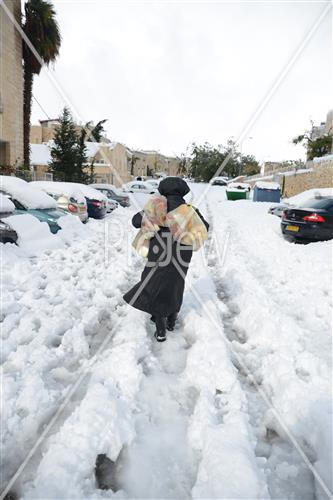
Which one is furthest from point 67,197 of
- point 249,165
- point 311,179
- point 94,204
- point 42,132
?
point 249,165

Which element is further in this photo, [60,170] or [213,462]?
[60,170]

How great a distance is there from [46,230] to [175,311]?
5037 mm

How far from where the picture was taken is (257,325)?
4180 mm

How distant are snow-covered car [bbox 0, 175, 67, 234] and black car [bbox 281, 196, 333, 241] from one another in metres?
6.40

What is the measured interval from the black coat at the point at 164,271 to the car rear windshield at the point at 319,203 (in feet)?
21.6

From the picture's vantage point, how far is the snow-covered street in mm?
2057

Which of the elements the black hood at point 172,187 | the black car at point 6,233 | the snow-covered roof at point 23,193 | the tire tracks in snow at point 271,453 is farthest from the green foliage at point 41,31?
the tire tracks in snow at point 271,453

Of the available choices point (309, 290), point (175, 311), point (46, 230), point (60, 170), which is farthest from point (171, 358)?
point (60, 170)

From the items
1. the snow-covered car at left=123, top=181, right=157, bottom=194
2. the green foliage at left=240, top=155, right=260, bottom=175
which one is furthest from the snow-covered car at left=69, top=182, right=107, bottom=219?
the green foliage at left=240, top=155, right=260, bottom=175

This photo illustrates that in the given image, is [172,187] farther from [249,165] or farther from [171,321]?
[249,165]

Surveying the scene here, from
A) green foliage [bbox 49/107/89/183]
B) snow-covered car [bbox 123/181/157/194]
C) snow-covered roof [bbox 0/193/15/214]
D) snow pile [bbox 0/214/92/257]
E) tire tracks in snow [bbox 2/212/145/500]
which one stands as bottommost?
tire tracks in snow [bbox 2/212/145/500]

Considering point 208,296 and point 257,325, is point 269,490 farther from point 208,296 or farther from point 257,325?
point 208,296

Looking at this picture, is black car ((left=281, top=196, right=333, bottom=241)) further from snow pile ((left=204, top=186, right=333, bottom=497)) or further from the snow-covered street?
the snow-covered street

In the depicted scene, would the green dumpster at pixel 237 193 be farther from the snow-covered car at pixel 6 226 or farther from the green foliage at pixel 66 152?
the snow-covered car at pixel 6 226
